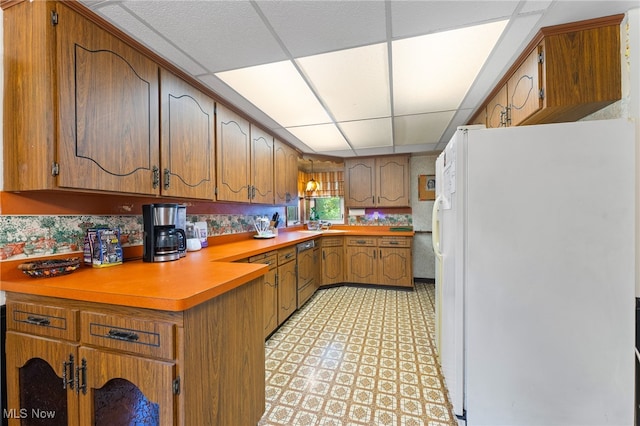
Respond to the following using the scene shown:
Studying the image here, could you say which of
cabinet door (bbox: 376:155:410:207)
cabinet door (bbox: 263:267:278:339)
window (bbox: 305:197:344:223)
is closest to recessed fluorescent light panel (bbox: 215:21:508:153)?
cabinet door (bbox: 376:155:410:207)

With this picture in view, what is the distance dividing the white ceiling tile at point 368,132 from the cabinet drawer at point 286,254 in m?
1.52

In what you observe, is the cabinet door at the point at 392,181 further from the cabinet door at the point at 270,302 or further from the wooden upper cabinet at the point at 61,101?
the wooden upper cabinet at the point at 61,101

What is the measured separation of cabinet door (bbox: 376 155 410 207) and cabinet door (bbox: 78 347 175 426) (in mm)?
3903

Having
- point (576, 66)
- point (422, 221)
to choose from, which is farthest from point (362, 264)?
point (576, 66)

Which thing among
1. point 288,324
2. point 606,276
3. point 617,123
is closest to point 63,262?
point 288,324

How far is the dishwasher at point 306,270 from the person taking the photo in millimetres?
3051

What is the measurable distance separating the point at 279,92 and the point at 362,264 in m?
2.86

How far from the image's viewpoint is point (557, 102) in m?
1.46

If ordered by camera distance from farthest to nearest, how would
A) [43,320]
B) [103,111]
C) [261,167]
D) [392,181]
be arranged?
[392,181] < [261,167] < [103,111] < [43,320]

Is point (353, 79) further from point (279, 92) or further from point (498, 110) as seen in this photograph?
point (498, 110)

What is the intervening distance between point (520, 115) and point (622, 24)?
0.57 metres

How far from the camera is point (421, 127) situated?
116 inches

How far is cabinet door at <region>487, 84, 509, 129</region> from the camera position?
76.1 inches

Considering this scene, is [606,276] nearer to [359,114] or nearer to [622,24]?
[622,24]
